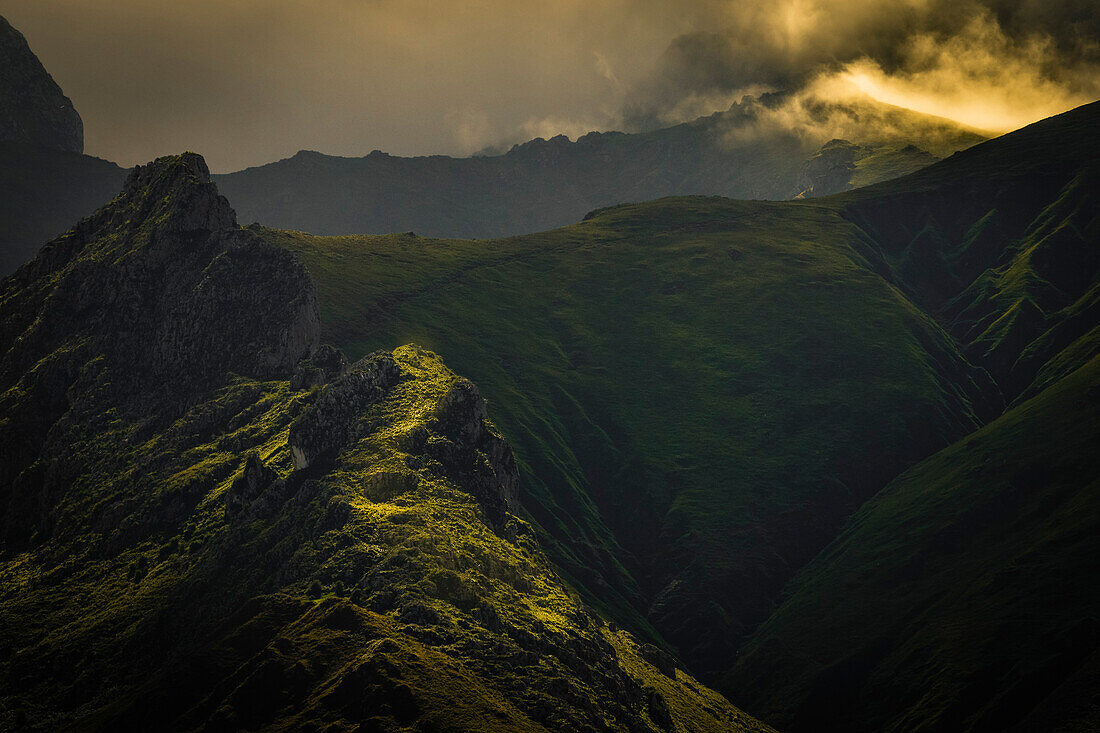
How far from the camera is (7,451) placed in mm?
193750

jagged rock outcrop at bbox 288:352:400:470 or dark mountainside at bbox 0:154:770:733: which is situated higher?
jagged rock outcrop at bbox 288:352:400:470

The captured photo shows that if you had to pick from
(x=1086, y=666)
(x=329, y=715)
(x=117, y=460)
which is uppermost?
(x=117, y=460)

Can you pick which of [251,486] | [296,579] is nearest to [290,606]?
[296,579]

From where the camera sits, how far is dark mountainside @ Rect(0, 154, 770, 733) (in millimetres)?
110750

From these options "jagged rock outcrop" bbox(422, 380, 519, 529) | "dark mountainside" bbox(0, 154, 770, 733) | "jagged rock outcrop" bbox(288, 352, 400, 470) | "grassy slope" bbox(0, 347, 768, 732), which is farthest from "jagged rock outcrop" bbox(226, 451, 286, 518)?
"jagged rock outcrop" bbox(422, 380, 519, 529)

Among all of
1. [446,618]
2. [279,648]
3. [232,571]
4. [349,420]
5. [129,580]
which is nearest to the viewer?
[279,648]

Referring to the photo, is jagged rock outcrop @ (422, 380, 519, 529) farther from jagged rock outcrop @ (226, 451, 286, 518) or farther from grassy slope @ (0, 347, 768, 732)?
jagged rock outcrop @ (226, 451, 286, 518)

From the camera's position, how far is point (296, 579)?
134 metres

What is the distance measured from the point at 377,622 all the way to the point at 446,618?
1032 cm

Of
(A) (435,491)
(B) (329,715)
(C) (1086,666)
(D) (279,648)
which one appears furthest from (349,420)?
(C) (1086,666)

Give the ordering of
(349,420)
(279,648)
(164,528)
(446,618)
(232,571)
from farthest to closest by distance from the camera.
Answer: (349,420) → (164,528) → (232,571) → (446,618) → (279,648)

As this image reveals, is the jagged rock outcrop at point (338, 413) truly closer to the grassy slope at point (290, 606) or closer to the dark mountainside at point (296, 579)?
the dark mountainside at point (296, 579)

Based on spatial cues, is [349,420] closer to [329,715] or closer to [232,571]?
[232,571]

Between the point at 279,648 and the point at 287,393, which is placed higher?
the point at 287,393
